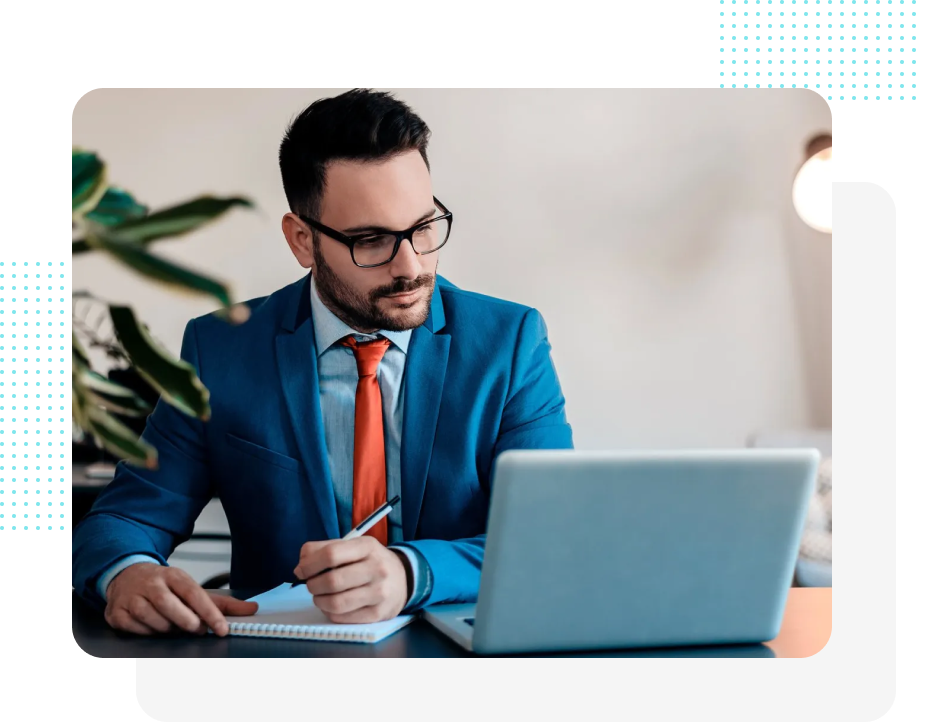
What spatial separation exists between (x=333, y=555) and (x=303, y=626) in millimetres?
124

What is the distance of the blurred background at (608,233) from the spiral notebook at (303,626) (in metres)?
0.32

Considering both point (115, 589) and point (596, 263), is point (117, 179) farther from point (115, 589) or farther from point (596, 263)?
point (596, 263)

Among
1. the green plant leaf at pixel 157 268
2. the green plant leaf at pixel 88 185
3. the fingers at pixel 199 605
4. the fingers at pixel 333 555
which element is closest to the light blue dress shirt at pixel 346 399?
the fingers at pixel 333 555

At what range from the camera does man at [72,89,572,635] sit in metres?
1.91

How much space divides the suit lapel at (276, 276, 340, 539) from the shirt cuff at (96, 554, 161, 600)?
336 mm

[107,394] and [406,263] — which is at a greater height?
[406,263]

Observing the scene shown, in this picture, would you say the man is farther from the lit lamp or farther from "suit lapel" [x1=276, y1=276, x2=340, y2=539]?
the lit lamp

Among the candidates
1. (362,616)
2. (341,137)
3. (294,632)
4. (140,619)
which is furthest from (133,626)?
(341,137)

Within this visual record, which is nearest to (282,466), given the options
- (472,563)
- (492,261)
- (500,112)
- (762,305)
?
(472,563)

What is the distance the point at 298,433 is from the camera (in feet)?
6.29

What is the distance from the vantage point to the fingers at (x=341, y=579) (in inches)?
63.0

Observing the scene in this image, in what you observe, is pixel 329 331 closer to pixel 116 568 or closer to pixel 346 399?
pixel 346 399

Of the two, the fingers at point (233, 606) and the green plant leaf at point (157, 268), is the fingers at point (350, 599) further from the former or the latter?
the green plant leaf at point (157, 268)

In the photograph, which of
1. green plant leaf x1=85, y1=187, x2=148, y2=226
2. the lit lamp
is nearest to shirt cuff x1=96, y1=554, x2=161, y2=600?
green plant leaf x1=85, y1=187, x2=148, y2=226
